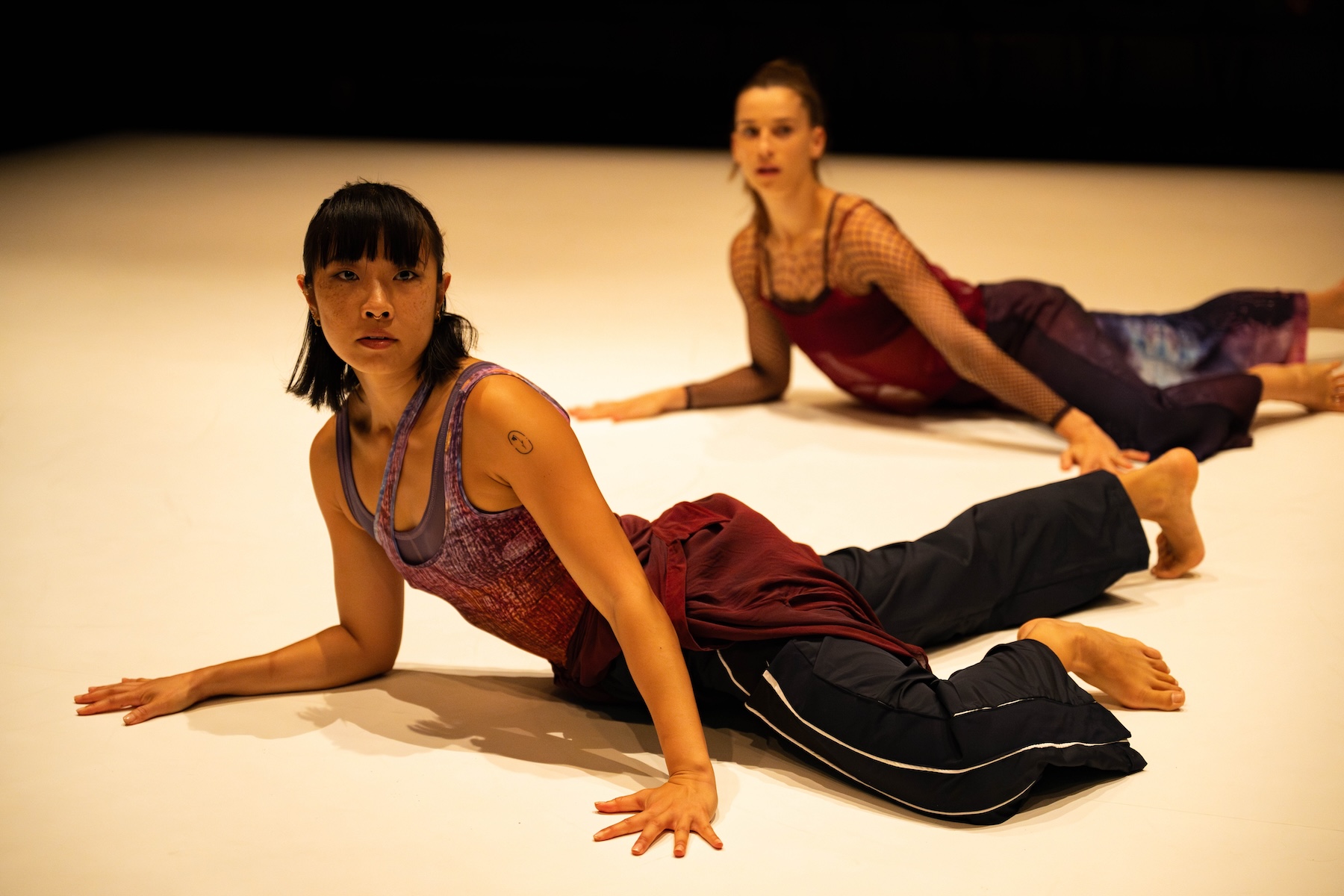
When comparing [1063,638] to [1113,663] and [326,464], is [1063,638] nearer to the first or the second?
[1113,663]

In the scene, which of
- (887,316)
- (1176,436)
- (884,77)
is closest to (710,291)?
(887,316)

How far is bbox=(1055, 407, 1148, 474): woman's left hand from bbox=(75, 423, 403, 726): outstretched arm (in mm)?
1453

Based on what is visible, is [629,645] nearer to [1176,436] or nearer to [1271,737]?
[1271,737]

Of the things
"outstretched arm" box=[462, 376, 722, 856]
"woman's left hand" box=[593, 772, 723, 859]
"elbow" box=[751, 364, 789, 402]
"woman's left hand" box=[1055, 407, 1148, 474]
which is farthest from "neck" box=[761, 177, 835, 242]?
"woman's left hand" box=[593, 772, 723, 859]

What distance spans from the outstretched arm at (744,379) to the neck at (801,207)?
11cm

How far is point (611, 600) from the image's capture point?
143 centimetres

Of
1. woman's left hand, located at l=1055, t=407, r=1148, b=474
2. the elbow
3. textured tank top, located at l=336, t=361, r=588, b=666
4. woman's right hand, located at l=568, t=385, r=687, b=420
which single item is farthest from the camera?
the elbow

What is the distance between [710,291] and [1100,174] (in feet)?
9.44

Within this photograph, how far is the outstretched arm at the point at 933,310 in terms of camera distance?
8.73 feet

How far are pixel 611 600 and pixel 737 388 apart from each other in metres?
1.59

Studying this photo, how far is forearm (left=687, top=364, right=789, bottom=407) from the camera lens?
116 inches

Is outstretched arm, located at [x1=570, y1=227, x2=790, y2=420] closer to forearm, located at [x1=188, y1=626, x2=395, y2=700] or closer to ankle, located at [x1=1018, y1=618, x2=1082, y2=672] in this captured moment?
forearm, located at [x1=188, y1=626, x2=395, y2=700]


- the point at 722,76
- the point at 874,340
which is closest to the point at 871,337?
the point at 874,340

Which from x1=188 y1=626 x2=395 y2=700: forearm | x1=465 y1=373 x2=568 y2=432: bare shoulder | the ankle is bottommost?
x1=188 y1=626 x2=395 y2=700: forearm
